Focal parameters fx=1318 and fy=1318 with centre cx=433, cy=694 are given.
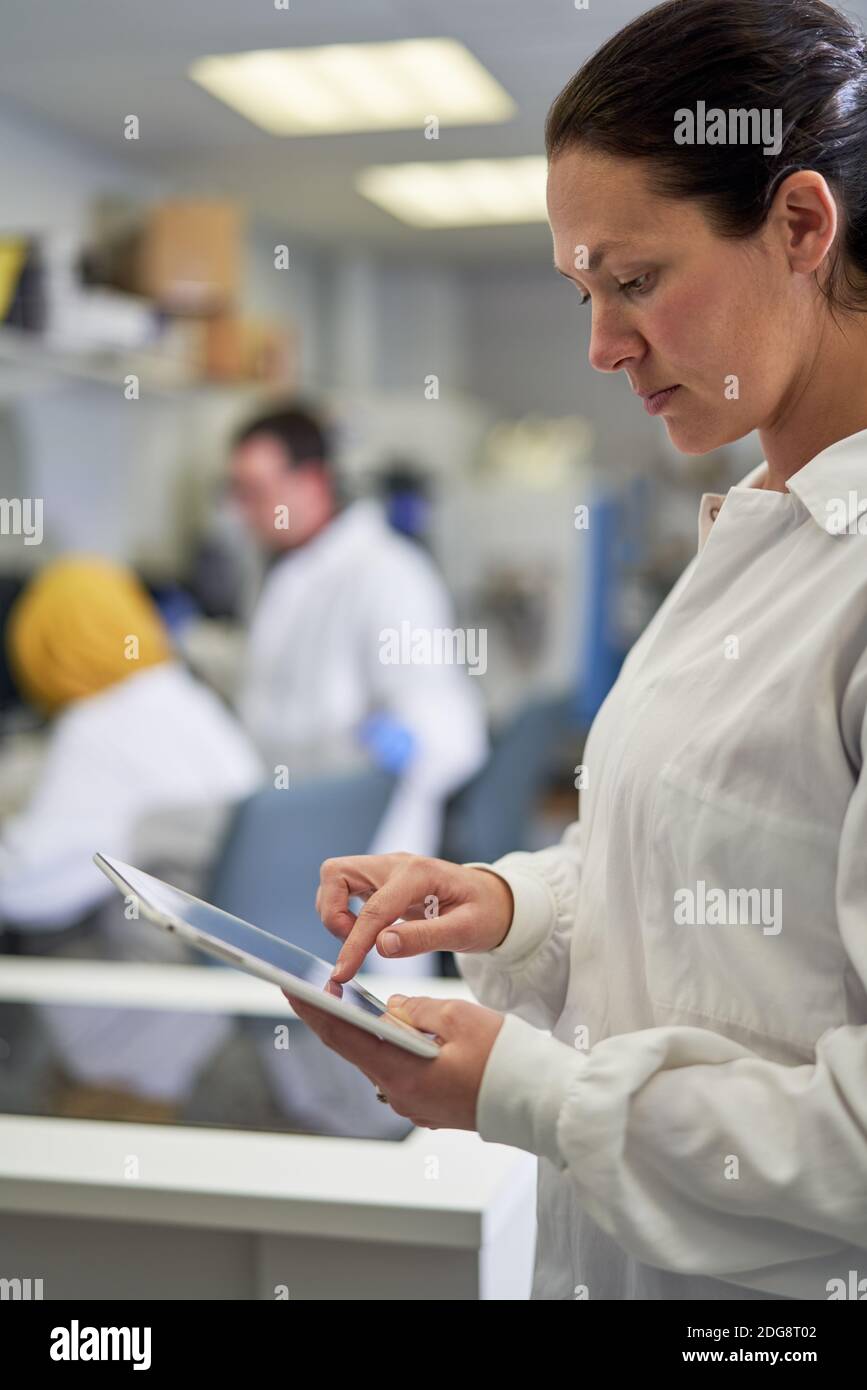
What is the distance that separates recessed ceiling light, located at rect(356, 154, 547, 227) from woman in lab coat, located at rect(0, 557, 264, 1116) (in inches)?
99.6

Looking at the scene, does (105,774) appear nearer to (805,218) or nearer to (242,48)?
(805,218)

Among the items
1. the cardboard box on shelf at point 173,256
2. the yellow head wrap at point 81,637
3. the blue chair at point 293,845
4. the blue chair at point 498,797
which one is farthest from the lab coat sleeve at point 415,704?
the cardboard box on shelf at point 173,256

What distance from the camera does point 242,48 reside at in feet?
10.2

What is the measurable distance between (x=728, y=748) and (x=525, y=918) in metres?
0.24

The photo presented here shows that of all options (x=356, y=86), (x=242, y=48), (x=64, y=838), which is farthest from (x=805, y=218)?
(x=356, y=86)

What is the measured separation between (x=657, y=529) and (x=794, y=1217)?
4730mm

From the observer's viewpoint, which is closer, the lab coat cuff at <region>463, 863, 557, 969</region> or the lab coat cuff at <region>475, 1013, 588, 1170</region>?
the lab coat cuff at <region>475, 1013, 588, 1170</region>

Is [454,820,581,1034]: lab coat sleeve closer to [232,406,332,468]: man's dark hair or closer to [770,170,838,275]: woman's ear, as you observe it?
[770,170,838,275]: woman's ear

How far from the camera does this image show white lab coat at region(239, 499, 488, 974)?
258 centimetres

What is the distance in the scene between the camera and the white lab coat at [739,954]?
0.62 metres

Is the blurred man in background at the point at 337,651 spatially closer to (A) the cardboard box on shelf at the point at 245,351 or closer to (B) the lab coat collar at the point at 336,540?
(B) the lab coat collar at the point at 336,540

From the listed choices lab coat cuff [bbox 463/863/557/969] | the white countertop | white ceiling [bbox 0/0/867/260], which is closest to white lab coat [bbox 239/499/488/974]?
white ceiling [bbox 0/0/867/260]

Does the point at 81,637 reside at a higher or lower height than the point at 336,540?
lower
